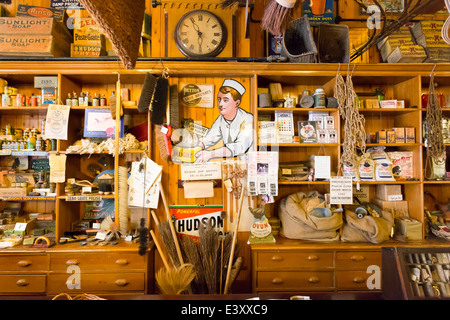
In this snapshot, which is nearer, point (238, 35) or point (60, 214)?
point (60, 214)

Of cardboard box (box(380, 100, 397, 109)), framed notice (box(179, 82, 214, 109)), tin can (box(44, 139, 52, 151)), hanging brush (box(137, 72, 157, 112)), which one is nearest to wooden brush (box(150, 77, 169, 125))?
hanging brush (box(137, 72, 157, 112))

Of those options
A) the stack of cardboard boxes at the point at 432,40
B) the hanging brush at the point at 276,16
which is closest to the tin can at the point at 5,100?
the hanging brush at the point at 276,16

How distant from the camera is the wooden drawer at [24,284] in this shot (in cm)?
213

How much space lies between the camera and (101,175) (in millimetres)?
2412

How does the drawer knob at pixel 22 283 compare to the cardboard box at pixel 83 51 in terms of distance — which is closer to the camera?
the drawer knob at pixel 22 283

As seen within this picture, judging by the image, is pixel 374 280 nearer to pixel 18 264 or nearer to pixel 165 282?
pixel 165 282

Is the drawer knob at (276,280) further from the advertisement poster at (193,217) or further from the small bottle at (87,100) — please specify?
the small bottle at (87,100)

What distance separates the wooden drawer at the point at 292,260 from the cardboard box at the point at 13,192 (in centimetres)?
232

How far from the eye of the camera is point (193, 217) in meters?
2.46

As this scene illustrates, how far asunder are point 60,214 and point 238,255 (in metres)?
1.79

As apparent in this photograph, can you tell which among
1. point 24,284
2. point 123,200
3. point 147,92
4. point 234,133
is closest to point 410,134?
point 234,133
